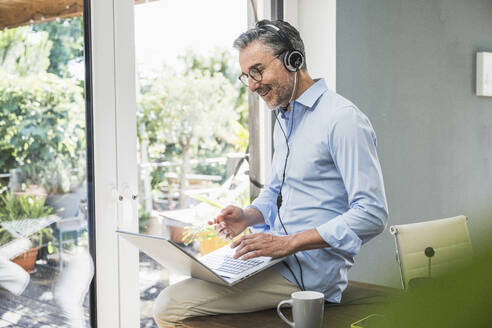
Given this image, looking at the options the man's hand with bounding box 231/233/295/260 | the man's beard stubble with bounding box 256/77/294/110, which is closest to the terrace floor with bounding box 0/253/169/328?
the man's hand with bounding box 231/233/295/260

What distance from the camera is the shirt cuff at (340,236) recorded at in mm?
1464

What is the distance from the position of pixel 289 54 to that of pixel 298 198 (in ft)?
1.61

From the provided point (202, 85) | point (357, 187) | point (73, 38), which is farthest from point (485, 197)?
point (73, 38)

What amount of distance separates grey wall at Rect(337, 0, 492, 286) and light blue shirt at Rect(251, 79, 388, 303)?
3.92 feet

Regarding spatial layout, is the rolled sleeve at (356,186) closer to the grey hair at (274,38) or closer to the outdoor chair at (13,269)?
the grey hair at (274,38)

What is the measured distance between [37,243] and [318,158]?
3.58ft

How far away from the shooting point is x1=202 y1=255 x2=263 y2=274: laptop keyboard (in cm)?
150

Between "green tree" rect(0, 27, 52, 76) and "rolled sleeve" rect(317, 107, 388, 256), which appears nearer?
"rolled sleeve" rect(317, 107, 388, 256)

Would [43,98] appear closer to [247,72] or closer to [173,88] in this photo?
[173,88]

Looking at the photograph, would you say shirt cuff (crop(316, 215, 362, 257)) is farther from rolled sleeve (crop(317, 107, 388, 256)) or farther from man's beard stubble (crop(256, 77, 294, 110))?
man's beard stubble (crop(256, 77, 294, 110))

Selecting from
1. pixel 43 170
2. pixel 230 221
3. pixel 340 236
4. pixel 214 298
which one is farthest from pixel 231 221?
pixel 43 170

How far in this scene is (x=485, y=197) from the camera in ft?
12.7

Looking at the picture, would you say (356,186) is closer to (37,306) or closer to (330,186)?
(330,186)

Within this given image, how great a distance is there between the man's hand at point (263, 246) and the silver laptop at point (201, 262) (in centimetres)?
3
